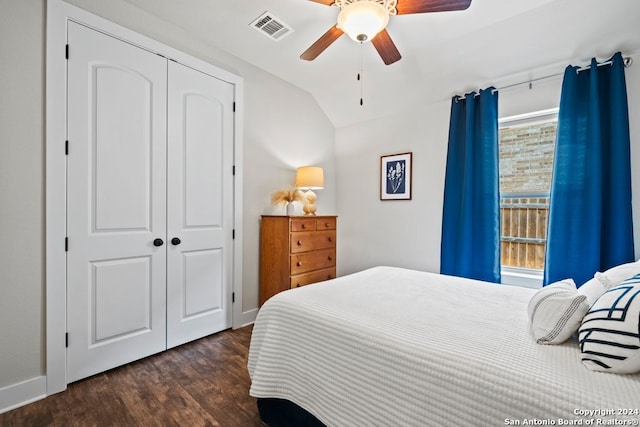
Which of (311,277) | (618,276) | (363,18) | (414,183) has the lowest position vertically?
(311,277)

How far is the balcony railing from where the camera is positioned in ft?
8.81

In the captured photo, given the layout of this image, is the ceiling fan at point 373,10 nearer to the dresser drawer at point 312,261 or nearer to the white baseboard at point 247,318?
the dresser drawer at point 312,261

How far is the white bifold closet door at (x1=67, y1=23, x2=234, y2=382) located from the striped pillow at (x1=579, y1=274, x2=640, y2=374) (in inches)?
102

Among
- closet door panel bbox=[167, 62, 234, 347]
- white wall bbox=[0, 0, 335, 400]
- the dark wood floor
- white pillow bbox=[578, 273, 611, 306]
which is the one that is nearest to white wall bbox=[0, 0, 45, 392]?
white wall bbox=[0, 0, 335, 400]

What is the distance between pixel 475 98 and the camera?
287 cm

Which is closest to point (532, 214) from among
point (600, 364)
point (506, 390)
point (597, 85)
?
point (597, 85)

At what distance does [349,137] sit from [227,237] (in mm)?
2147

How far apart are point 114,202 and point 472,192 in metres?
3.07

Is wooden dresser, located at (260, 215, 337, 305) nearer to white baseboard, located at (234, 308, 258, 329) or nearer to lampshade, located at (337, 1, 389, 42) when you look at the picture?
white baseboard, located at (234, 308, 258, 329)

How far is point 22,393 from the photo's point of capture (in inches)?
68.4

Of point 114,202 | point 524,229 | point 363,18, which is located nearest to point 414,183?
point 524,229

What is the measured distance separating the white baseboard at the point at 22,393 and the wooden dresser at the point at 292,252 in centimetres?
173

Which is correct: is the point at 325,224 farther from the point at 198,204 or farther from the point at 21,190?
the point at 21,190

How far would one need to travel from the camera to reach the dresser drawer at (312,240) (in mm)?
2926
